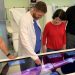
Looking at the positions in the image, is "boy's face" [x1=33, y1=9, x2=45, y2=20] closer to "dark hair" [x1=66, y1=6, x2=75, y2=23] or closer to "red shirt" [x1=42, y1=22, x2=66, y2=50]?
"red shirt" [x1=42, y1=22, x2=66, y2=50]

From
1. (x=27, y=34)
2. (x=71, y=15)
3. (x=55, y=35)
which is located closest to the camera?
(x=27, y=34)

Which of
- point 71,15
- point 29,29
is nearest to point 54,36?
point 71,15

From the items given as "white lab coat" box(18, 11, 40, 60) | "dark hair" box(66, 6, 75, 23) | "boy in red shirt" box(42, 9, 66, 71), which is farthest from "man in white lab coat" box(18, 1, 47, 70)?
"dark hair" box(66, 6, 75, 23)

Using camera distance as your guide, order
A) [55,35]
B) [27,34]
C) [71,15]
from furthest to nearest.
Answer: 1. [71,15]
2. [55,35]
3. [27,34]

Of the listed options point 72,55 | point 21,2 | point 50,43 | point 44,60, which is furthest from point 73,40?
point 21,2

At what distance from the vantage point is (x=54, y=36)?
2.51 metres

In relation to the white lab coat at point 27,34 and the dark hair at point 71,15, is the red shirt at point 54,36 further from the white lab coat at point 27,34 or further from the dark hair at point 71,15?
the white lab coat at point 27,34

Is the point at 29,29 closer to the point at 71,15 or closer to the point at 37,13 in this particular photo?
the point at 37,13

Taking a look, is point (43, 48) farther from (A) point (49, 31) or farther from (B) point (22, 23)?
(B) point (22, 23)

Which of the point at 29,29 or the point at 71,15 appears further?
the point at 71,15

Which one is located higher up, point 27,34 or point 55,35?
point 27,34

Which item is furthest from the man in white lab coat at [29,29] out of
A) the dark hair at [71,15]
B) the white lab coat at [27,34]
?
the dark hair at [71,15]

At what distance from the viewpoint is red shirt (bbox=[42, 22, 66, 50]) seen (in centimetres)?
251

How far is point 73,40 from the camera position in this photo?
2.77 m
